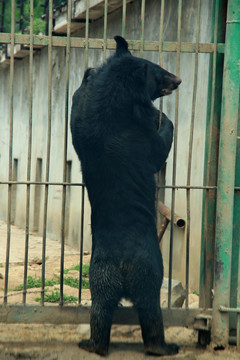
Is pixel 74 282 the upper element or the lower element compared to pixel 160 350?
lower

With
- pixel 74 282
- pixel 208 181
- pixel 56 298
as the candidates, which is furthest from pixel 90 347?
pixel 74 282

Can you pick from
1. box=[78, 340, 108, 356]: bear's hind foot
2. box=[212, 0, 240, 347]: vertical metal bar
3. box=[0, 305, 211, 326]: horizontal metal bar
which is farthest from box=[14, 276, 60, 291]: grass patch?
box=[212, 0, 240, 347]: vertical metal bar

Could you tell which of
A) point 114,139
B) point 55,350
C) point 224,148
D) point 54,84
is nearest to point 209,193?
point 224,148

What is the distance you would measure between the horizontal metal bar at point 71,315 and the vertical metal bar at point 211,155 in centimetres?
28

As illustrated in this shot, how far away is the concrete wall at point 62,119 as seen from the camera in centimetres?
828

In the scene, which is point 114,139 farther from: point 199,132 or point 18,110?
point 18,110

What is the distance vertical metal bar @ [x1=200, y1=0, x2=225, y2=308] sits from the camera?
5.03 meters

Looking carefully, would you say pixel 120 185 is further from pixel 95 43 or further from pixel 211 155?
pixel 95 43

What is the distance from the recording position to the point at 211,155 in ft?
16.6

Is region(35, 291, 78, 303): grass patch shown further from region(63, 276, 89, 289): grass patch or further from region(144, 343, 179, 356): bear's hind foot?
region(144, 343, 179, 356): bear's hind foot

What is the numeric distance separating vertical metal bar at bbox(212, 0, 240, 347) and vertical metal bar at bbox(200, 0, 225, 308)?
6.3 inches

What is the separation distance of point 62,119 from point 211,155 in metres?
8.90

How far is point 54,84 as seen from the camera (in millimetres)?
14891

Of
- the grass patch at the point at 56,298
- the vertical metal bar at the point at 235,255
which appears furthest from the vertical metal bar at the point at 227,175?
the grass patch at the point at 56,298
